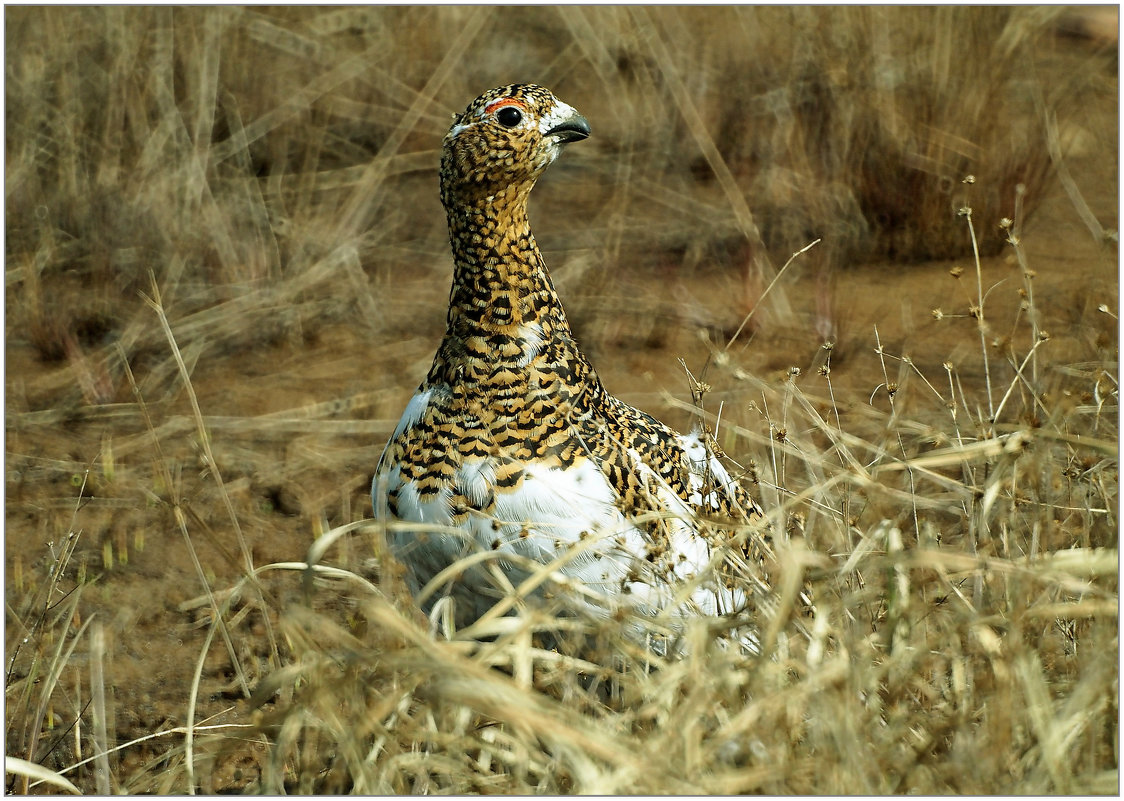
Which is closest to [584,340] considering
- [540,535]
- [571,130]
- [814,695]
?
[571,130]

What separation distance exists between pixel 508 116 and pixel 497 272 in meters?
0.35

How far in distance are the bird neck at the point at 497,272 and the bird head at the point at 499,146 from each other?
2 centimetres

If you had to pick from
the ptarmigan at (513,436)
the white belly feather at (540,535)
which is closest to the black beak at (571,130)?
the ptarmigan at (513,436)

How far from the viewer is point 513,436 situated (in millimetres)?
2768

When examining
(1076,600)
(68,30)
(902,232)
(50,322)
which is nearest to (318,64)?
(68,30)

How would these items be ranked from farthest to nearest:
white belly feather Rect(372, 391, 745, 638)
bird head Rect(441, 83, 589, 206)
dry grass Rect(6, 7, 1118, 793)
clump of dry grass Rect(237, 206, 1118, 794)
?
bird head Rect(441, 83, 589, 206) < white belly feather Rect(372, 391, 745, 638) < dry grass Rect(6, 7, 1118, 793) < clump of dry grass Rect(237, 206, 1118, 794)

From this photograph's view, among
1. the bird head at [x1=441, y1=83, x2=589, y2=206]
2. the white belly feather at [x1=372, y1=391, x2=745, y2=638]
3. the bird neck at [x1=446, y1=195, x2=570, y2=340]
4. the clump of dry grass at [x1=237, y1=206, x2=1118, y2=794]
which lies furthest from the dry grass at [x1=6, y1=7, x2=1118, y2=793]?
the bird head at [x1=441, y1=83, x2=589, y2=206]

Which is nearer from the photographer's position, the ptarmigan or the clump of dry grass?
the clump of dry grass

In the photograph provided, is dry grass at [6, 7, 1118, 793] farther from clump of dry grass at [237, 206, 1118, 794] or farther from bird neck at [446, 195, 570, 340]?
bird neck at [446, 195, 570, 340]

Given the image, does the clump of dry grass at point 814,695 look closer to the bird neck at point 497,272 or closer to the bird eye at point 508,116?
the bird neck at point 497,272

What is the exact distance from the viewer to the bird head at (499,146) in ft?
9.29

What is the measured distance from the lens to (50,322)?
5.44 meters

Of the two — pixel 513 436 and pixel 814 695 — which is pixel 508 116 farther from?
pixel 814 695

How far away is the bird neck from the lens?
286 cm
